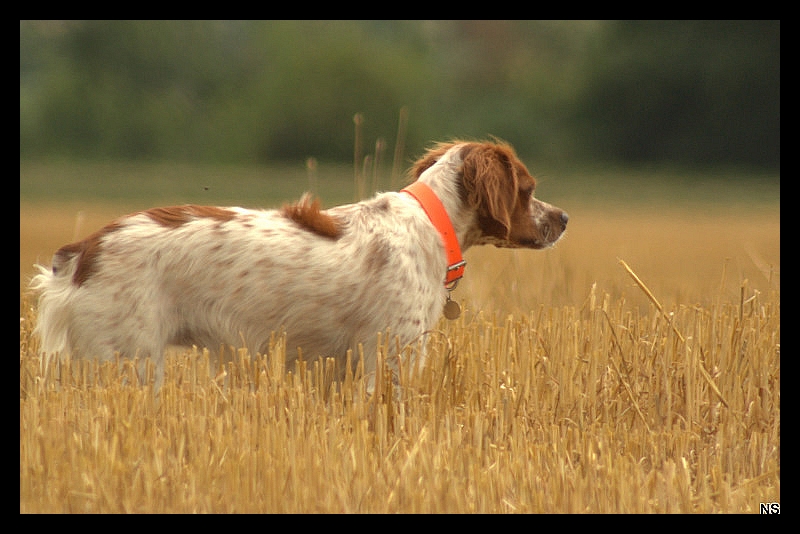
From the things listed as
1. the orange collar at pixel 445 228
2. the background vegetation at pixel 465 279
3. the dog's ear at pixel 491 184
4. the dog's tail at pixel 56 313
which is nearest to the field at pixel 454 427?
the background vegetation at pixel 465 279

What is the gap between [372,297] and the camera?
16.6 feet

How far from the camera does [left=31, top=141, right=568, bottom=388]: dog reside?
15.9 feet

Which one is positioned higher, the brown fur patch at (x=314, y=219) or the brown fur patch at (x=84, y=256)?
the brown fur patch at (x=314, y=219)

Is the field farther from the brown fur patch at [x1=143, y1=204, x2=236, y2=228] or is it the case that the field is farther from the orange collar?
the brown fur patch at [x1=143, y1=204, x2=236, y2=228]

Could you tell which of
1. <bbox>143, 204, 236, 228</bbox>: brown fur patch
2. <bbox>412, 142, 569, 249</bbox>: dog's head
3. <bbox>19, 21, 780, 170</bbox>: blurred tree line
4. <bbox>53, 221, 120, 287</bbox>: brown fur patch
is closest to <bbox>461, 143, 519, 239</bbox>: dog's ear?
<bbox>412, 142, 569, 249</bbox>: dog's head

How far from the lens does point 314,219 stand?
5223 mm

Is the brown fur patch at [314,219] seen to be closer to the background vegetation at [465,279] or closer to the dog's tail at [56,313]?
the background vegetation at [465,279]

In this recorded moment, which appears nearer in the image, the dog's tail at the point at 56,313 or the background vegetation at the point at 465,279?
the background vegetation at the point at 465,279

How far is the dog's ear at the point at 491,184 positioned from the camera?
17.8ft

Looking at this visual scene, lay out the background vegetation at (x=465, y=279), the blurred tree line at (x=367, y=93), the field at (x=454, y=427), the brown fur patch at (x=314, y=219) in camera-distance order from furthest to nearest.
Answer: the blurred tree line at (x=367, y=93)
the brown fur patch at (x=314, y=219)
the background vegetation at (x=465, y=279)
the field at (x=454, y=427)

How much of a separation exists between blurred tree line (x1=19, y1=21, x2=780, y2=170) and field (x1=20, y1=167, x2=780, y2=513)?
23.3 metres

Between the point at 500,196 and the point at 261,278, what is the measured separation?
1.29 meters

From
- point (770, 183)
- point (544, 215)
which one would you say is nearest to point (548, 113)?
point (770, 183)

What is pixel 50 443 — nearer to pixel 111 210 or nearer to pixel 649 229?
pixel 649 229
